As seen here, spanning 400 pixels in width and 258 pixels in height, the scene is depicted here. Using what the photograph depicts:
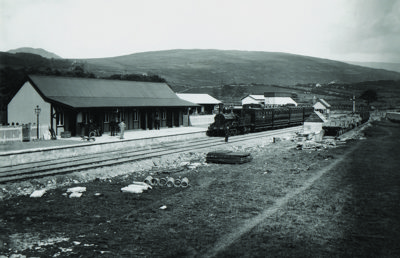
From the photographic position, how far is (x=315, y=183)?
51.5 ft

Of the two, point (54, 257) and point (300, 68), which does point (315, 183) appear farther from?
point (300, 68)

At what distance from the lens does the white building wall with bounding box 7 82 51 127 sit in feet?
93.2

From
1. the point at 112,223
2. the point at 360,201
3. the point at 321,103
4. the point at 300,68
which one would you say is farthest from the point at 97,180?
the point at 300,68

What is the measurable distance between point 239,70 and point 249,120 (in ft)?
452

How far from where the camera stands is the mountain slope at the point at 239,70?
15200 cm

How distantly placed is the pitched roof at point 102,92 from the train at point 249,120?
6.55 meters

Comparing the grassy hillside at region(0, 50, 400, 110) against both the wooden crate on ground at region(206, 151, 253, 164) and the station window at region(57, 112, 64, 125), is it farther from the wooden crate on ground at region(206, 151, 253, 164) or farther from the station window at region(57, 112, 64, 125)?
the wooden crate on ground at region(206, 151, 253, 164)

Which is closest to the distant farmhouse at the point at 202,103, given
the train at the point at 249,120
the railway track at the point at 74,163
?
the train at the point at 249,120

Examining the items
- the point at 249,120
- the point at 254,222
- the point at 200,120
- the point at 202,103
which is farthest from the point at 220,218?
the point at 202,103

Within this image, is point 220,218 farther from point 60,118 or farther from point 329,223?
point 60,118

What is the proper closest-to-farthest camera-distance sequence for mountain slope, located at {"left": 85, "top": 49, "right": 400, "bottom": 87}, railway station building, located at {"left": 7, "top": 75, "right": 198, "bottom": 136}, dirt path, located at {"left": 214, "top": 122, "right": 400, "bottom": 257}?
dirt path, located at {"left": 214, "top": 122, "right": 400, "bottom": 257} < railway station building, located at {"left": 7, "top": 75, "right": 198, "bottom": 136} < mountain slope, located at {"left": 85, "top": 49, "right": 400, "bottom": 87}

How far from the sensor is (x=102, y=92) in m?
34.1

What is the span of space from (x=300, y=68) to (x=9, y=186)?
18202 cm

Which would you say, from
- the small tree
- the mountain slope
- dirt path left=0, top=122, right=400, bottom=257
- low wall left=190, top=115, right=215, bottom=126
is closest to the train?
low wall left=190, top=115, right=215, bottom=126
